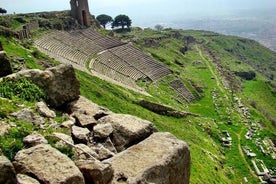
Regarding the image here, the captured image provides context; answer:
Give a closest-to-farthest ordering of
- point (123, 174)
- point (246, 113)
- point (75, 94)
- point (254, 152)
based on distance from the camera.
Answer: point (123, 174) < point (75, 94) < point (254, 152) < point (246, 113)

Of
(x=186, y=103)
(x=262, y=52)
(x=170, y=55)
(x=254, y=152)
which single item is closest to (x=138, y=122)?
(x=254, y=152)

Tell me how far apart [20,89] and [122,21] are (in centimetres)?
11162

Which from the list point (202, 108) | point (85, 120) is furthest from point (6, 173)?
point (202, 108)

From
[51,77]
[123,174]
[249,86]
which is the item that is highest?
[51,77]

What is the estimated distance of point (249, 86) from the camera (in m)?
92.2

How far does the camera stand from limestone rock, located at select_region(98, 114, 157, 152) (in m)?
14.0

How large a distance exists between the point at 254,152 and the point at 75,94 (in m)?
28.5

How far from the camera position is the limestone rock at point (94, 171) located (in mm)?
10883

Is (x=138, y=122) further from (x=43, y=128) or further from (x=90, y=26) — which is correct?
(x=90, y=26)

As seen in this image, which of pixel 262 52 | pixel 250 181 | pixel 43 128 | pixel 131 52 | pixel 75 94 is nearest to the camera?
pixel 43 128

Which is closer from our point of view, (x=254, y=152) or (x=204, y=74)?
(x=254, y=152)

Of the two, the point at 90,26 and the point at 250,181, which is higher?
the point at 90,26

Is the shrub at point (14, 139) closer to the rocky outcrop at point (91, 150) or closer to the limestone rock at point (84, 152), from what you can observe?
the rocky outcrop at point (91, 150)

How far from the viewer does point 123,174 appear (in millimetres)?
11734
